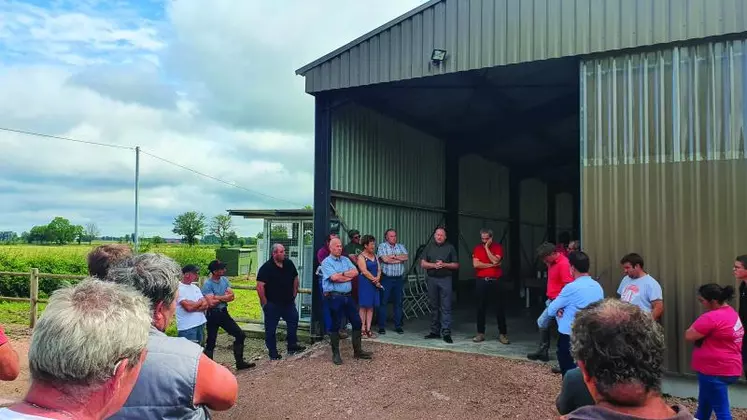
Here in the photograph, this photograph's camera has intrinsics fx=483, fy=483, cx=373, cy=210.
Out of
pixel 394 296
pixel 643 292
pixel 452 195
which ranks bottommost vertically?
pixel 394 296

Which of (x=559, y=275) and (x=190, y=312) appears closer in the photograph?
(x=190, y=312)

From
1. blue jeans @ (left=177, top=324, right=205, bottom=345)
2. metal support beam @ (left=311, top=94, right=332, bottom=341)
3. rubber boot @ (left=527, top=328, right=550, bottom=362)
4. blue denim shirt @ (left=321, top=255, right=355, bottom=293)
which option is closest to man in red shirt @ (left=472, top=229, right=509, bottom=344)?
rubber boot @ (left=527, top=328, right=550, bottom=362)

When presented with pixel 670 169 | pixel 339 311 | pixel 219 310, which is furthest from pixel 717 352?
pixel 219 310

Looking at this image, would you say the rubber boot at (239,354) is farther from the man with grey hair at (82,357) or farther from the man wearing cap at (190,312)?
the man with grey hair at (82,357)

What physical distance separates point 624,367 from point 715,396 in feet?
10.3

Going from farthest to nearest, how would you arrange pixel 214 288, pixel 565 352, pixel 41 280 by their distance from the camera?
pixel 41 280
pixel 214 288
pixel 565 352

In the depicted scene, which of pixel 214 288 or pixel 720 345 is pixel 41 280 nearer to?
pixel 214 288

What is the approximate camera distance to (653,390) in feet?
4.61

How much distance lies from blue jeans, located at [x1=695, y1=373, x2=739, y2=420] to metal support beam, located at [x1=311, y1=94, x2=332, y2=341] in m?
4.95

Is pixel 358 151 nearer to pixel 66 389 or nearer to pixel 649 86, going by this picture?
pixel 649 86

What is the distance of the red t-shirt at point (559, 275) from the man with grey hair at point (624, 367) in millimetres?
4162

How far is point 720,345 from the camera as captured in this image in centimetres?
368

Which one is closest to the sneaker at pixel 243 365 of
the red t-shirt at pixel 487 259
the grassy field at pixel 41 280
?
the red t-shirt at pixel 487 259

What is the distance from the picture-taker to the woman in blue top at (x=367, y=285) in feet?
23.3
